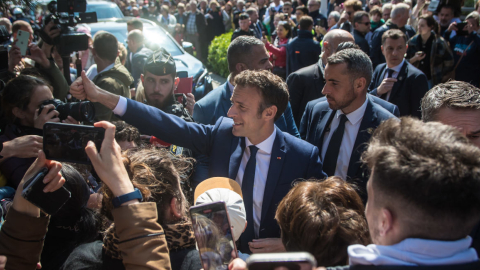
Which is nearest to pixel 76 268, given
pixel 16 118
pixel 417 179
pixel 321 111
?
pixel 417 179

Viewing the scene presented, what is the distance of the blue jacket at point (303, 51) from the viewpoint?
276 inches

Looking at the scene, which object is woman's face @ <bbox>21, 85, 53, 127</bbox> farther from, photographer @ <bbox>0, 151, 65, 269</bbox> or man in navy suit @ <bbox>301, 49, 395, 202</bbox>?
man in navy suit @ <bbox>301, 49, 395, 202</bbox>

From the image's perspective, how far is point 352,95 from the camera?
3072mm

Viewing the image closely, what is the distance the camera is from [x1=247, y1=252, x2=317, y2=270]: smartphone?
1.06 meters

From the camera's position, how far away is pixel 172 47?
816 centimetres

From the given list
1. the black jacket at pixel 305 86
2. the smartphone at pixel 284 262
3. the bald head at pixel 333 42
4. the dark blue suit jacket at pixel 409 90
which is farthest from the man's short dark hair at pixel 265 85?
the dark blue suit jacket at pixel 409 90

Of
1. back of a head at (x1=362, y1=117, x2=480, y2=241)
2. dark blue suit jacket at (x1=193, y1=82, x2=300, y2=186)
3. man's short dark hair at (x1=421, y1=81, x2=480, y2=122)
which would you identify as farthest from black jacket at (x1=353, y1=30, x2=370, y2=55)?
back of a head at (x1=362, y1=117, x2=480, y2=241)

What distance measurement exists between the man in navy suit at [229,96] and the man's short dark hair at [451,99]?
126cm

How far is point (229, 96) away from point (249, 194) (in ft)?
4.18

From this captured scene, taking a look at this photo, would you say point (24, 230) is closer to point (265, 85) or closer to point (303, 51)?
point (265, 85)

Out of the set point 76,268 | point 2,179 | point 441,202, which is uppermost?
point 441,202

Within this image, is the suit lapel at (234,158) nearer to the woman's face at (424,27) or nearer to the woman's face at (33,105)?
the woman's face at (33,105)

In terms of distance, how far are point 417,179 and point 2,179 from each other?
2.89 metres

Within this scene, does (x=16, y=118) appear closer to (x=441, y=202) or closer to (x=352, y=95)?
(x=352, y=95)
